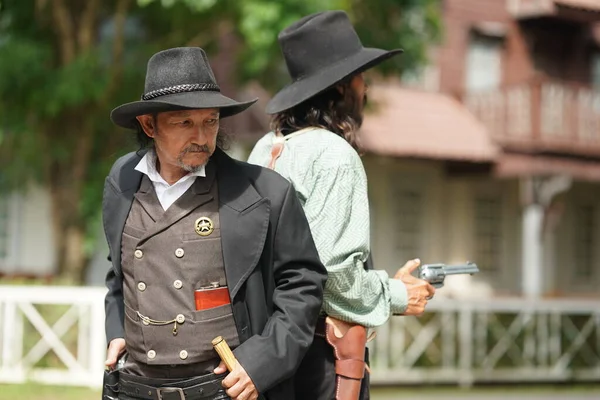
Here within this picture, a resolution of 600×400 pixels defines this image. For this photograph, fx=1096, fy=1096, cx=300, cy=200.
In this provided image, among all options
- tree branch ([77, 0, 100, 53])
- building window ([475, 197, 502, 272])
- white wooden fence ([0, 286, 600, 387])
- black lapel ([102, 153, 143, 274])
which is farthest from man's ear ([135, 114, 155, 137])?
building window ([475, 197, 502, 272])

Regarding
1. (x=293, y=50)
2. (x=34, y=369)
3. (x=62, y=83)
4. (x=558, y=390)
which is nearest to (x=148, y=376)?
(x=293, y=50)

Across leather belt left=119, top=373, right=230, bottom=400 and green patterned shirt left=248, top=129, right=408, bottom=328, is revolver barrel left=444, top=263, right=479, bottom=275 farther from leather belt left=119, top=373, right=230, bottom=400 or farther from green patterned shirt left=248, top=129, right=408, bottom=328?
leather belt left=119, top=373, right=230, bottom=400

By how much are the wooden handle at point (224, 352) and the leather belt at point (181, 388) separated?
64 millimetres

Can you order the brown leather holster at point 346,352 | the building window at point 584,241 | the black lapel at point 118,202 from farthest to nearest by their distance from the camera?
the building window at point 584,241 → the brown leather holster at point 346,352 → the black lapel at point 118,202

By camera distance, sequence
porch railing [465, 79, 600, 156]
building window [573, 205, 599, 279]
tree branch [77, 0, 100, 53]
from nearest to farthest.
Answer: tree branch [77, 0, 100, 53], porch railing [465, 79, 600, 156], building window [573, 205, 599, 279]

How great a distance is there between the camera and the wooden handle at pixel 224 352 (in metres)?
3.19

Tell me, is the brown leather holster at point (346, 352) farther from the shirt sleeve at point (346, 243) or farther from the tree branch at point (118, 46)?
the tree branch at point (118, 46)

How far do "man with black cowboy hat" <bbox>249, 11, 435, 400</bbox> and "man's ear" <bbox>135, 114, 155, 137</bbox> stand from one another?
52 cm

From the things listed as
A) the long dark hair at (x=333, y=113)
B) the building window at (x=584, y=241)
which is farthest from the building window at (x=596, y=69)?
the long dark hair at (x=333, y=113)

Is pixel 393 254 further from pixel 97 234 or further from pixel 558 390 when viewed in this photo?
pixel 97 234

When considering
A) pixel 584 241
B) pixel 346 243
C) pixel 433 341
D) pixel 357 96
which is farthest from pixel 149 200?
pixel 584 241

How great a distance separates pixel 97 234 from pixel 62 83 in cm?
182

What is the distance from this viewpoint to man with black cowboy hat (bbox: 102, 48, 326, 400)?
3234mm

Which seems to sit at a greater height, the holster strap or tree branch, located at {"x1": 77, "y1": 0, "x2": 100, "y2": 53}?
tree branch, located at {"x1": 77, "y1": 0, "x2": 100, "y2": 53}
